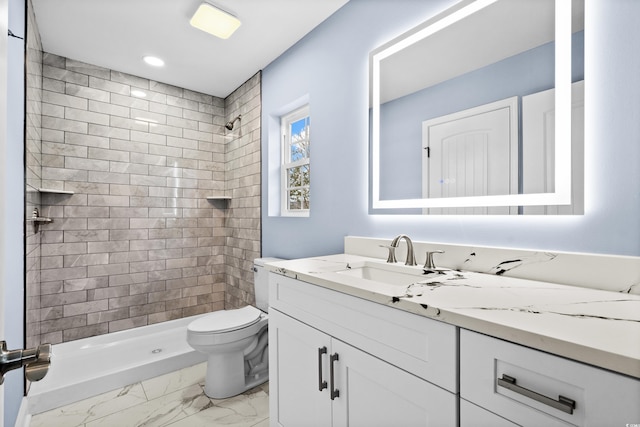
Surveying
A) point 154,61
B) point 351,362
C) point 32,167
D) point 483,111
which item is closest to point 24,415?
point 32,167

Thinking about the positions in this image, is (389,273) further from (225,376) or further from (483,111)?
(225,376)

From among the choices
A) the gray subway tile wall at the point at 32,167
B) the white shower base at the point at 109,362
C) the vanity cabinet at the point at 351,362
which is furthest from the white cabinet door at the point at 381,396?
the gray subway tile wall at the point at 32,167

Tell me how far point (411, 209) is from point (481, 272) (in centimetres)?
48

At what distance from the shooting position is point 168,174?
304 cm

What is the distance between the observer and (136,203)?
287 centimetres

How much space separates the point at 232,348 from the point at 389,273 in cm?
117

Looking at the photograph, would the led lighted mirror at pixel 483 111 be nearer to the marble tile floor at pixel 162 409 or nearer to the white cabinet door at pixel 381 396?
the white cabinet door at pixel 381 396

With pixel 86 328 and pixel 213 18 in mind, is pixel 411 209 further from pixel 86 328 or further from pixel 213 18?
pixel 86 328

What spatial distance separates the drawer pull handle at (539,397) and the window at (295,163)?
1857 mm

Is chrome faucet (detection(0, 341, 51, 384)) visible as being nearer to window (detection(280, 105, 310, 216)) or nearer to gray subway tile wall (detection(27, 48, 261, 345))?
window (detection(280, 105, 310, 216))

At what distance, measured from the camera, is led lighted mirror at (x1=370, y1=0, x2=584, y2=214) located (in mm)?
1091

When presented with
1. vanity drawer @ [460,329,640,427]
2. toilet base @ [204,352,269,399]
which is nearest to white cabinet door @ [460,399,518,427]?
vanity drawer @ [460,329,640,427]

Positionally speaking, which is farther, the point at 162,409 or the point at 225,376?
the point at 225,376

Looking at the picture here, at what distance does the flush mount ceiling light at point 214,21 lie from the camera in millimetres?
1938
